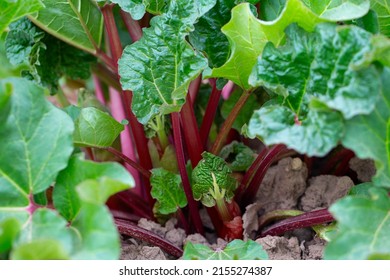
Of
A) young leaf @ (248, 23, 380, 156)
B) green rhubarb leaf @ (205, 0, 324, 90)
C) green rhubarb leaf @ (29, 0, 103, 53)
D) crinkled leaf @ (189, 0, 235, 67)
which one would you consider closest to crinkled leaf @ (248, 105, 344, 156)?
young leaf @ (248, 23, 380, 156)

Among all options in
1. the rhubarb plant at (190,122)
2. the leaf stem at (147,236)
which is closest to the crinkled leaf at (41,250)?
the rhubarb plant at (190,122)

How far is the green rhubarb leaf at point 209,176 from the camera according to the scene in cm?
97

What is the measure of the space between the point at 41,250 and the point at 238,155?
0.50 meters

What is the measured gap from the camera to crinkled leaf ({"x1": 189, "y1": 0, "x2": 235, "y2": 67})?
1016 millimetres

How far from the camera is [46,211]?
2.57 ft

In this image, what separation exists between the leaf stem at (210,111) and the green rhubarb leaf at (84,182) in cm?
35

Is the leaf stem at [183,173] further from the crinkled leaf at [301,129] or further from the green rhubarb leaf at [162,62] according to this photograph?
the crinkled leaf at [301,129]

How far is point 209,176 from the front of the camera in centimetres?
97

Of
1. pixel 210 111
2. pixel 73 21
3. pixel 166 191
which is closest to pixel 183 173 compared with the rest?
pixel 166 191

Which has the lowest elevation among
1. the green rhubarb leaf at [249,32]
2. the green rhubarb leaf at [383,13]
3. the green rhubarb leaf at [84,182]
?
the green rhubarb leaf at [84,182]
